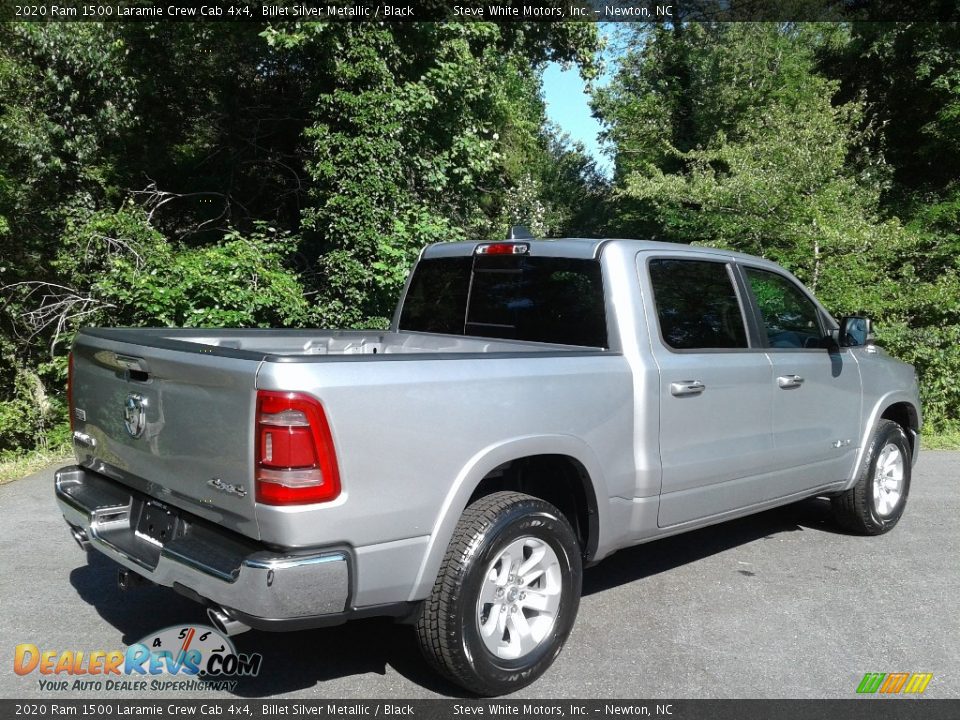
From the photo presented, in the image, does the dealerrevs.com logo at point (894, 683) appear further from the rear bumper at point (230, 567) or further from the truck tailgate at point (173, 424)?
the truck tailgate at point (173, 424)

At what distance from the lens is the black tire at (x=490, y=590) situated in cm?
325

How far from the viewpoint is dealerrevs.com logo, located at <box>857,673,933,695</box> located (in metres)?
3.62

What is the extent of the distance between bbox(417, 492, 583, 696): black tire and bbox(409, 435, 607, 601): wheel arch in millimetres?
72

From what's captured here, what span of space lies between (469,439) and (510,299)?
4.85 ft

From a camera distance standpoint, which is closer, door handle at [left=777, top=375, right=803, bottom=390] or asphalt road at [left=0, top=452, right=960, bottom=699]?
asphalt road at [left=0, top=452, right=960, bottom=699]

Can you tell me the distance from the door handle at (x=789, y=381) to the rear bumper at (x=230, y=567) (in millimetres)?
2893

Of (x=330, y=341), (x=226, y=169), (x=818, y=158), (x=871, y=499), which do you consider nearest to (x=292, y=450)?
(x=330, y=341)

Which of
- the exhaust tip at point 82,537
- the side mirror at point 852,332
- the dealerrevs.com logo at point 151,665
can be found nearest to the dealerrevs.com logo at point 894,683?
the side mirror at point 852,332

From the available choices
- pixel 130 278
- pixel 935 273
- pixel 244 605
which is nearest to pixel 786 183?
pixel 935 273

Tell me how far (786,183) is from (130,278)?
27.8ft

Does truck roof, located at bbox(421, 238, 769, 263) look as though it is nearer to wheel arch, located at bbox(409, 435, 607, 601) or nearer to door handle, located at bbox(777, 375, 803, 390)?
door handle, located at bbox(777, 375, 803, 390)

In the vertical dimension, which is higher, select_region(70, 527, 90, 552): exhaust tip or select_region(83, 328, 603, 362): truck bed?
select_region(83, 328, 603, 362): truck bed

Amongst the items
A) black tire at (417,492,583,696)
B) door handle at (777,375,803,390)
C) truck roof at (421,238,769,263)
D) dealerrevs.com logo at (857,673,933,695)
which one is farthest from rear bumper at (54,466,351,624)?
door handle at (777,375,803,390)
